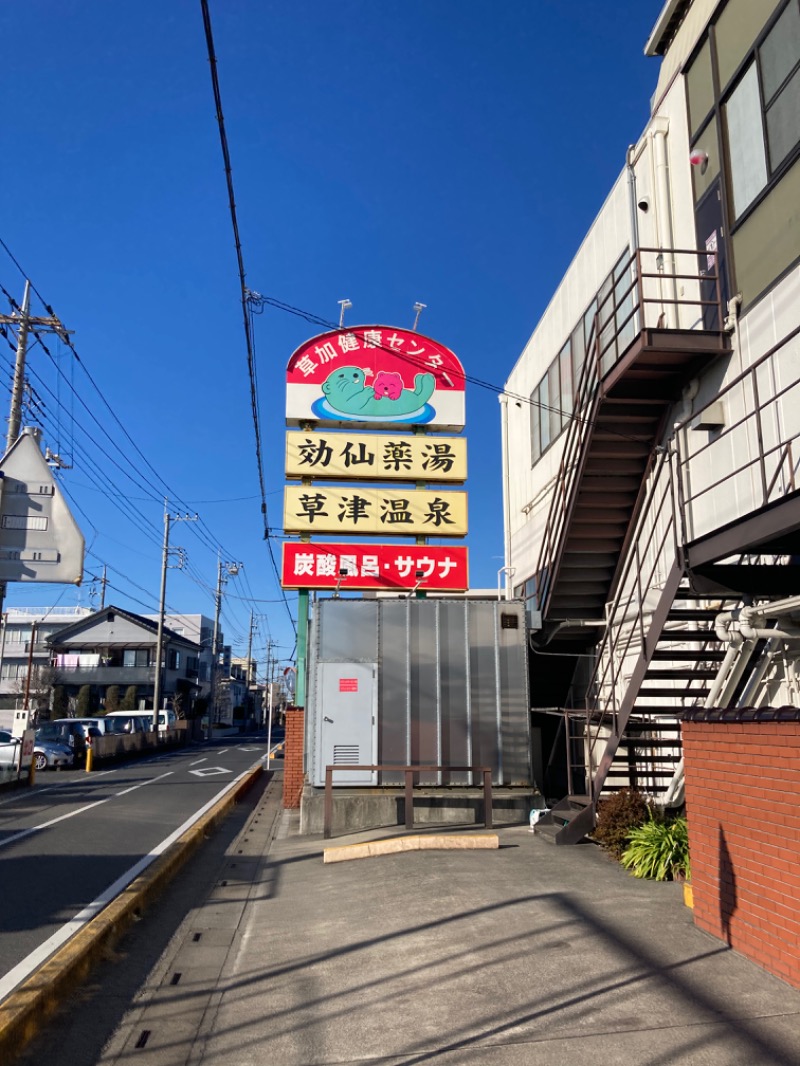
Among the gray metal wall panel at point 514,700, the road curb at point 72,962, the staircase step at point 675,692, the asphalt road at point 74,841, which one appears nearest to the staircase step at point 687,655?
the staircase step at point 675,692

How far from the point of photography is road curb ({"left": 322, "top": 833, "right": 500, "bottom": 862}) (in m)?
10.2

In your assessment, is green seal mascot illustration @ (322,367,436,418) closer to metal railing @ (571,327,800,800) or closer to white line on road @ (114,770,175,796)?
metal railing @ (571,327,800,800)

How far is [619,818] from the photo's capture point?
955 centimetres

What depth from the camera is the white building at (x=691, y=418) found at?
8.34 meters

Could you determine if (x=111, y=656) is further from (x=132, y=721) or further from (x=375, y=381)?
(x=375, y=381)

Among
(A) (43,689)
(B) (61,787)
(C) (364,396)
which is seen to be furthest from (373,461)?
(A) (43,689)

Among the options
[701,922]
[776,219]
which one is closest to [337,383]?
[776,219]

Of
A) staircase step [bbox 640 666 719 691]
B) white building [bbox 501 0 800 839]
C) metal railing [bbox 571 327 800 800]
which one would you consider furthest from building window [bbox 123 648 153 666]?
staircase step [bbox 640 666 719 691]

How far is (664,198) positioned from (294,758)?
38.4 ft

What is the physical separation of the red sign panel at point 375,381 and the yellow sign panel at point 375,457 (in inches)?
14.1

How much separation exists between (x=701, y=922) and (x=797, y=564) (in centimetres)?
341

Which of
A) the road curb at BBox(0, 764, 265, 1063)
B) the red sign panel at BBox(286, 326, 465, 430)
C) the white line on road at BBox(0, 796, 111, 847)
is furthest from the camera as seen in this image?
the red sign panel at BBox(286, 326, 465, 430)

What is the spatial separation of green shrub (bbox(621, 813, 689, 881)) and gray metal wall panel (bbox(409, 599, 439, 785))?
4.64 meters

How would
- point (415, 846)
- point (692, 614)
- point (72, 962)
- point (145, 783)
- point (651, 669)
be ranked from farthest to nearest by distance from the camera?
point (145, 783), point (415, 846), point (651, 669), point (692, 614), point (72, 962)
